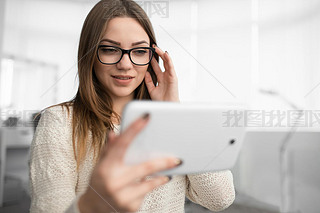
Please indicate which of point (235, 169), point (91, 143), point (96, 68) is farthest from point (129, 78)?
point (235, 169)

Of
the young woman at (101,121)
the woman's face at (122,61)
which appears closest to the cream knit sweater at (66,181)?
the young woman at (101,121)

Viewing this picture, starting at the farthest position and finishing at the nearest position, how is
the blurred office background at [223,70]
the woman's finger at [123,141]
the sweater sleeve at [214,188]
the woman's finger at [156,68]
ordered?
the blurred office background at [223,70] < the woman's finger at [156,68] < the sweater sleeve at [214,188] < the woman's finger at [123,141]

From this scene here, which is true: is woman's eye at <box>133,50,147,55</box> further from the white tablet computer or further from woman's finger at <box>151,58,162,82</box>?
the white tablet computer

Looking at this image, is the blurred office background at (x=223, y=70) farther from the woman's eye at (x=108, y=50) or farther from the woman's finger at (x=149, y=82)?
the woman's eye at (x=108, y=50)

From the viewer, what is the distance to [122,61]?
78 cm

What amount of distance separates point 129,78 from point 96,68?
4.1 inches

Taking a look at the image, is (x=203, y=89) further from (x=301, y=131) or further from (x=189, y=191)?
(x=189, y=191)

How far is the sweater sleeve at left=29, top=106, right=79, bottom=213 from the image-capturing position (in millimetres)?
625

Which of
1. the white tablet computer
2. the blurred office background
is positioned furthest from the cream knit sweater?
the blurred office background

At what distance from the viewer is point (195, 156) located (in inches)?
18.8

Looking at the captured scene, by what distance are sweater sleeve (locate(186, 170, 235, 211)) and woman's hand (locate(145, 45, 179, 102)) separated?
0.76 ft

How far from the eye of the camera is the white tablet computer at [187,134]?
1.35 feet

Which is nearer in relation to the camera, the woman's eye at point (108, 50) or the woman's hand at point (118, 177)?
the woman's hand at point (118, 177)

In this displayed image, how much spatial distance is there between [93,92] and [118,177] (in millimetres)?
494
